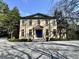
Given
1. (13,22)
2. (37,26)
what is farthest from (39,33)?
(13,22)

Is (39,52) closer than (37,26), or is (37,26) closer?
A: (39,52)

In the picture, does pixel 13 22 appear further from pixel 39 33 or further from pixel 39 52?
pixel 39 52

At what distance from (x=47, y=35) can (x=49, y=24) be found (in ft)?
8.97

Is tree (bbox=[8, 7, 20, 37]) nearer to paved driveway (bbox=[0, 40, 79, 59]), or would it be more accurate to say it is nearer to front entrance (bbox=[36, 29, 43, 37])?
front entrance (bbox=[36, 29, 43, 37])

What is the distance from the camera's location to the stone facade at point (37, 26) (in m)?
36.7

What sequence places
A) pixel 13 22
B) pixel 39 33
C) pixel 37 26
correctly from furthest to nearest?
pixel 13 22
pixel 39 33
pixel 37 26

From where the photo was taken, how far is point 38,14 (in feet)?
122

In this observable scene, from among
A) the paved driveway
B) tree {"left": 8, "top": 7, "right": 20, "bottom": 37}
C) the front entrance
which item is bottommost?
the paved driveway

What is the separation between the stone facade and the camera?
120 feet

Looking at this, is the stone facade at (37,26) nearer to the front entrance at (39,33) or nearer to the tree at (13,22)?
the front entrance at (39,33)

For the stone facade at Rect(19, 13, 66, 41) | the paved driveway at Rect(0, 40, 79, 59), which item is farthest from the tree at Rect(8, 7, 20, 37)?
the paved driveway at Rect(0, 40, 79, 59)

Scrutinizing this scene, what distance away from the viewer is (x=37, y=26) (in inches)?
1444

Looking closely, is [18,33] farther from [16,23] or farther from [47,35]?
[47,35]

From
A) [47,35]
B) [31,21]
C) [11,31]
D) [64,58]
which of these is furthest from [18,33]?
[64,58]
